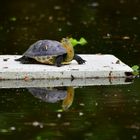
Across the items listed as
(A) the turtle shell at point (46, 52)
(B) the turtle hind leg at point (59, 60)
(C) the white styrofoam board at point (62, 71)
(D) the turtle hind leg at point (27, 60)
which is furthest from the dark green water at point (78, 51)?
(D) the turtle hind leg at point (27, 60)

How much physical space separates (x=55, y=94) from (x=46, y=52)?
1293mm

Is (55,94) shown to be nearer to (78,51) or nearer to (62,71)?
(62,71)

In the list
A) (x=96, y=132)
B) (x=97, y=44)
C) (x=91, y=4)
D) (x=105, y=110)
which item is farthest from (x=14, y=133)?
(x=91, y=4)

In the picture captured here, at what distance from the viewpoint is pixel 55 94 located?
965 centimetres

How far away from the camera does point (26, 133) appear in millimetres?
7641

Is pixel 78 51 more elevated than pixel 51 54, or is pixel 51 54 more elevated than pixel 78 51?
→ pixel 51 54

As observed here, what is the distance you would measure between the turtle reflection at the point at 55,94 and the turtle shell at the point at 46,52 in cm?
89

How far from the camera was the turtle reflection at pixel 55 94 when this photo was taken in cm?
931

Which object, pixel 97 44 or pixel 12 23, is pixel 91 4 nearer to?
pixel 12 23

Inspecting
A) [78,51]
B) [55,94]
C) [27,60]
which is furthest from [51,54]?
[78,51]

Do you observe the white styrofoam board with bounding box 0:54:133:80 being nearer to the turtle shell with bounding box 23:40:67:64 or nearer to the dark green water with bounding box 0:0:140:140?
the turtle shell with bounding box 23:40:67:64

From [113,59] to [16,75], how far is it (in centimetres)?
183

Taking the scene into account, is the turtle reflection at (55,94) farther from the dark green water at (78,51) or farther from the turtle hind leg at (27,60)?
the turtle hind leg at (27,60)

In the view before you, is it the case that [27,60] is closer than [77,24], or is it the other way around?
[27,60]
